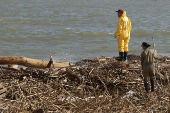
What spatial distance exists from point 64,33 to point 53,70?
13886mm

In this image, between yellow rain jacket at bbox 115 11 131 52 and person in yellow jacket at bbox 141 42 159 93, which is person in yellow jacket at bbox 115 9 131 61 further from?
person in yellow jacket at bbox 141 42 159 93

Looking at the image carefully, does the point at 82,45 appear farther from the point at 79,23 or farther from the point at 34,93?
the point at 34,93

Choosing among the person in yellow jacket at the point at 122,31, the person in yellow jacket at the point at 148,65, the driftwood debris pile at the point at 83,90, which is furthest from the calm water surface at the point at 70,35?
the person in yellow jacket at the point at 148,65

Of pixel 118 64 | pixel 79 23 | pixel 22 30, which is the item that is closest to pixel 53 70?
pixel 118 64

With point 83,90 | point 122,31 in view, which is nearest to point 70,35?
point 122,31

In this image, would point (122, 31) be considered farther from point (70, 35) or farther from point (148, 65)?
point (70, 35)

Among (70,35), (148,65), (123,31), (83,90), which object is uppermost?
(123,31)

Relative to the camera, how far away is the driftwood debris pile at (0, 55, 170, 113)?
5.13 metres

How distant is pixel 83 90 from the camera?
6.48 metres

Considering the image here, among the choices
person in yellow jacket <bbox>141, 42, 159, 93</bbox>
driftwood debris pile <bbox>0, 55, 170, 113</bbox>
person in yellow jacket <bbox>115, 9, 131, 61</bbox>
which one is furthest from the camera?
person in yellow jacket <bbox>115, 9, 131, 61</bbox>

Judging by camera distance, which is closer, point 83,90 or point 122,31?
point 83,90

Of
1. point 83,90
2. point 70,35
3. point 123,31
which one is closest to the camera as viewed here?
point 83,90

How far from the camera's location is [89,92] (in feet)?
20.9

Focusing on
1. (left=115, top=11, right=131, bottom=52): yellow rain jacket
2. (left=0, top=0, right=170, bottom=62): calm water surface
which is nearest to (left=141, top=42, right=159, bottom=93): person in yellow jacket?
(left=115, top=11, right=131, bottom=52): yellow rain jacket
